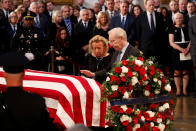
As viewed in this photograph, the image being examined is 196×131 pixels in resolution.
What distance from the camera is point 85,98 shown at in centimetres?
526

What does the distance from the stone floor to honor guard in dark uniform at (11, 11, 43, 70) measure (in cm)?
268

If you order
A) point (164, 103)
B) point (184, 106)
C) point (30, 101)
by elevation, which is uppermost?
point (30, 101)

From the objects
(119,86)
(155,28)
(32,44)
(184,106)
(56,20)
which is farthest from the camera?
(56,20)

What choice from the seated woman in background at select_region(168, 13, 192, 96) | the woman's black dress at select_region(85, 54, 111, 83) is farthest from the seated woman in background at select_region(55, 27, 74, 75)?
the woman's black dress at select_region(85, 54, 111, 83)

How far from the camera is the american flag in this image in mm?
5109

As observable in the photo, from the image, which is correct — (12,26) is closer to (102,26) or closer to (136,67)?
(102,26)

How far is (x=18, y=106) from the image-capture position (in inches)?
123

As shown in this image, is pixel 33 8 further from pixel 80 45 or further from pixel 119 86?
pixel 119 86

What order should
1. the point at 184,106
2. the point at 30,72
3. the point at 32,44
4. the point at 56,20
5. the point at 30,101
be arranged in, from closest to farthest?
1. the point at 30,101
2. the point at 30,72
3. the point at 184,106
4. the point at 32,44
5. the point at 56,20

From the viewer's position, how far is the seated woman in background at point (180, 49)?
9.52 metres

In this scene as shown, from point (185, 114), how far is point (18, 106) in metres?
4.75

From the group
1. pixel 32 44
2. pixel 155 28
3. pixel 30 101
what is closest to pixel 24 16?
pixel 32 44

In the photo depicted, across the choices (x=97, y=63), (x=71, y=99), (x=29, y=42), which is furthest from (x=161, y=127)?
(x=29, y=42)

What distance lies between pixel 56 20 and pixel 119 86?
578cm
